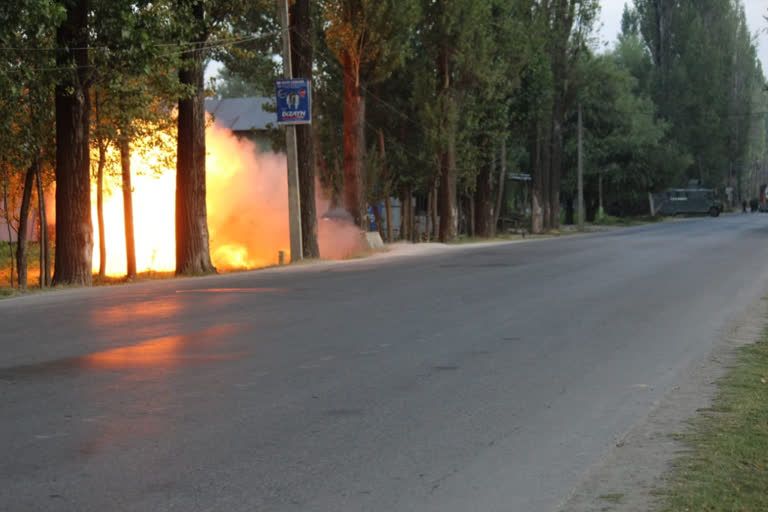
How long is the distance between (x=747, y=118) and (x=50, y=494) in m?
115

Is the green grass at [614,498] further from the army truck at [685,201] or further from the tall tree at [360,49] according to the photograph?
the army truck at [685,201]

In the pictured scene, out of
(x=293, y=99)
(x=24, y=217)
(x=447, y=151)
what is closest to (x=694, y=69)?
(x=447, y=151)

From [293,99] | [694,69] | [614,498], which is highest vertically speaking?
[694,69]

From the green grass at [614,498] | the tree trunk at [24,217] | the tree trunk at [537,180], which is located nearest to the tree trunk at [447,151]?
the tree trunk at [537,180]

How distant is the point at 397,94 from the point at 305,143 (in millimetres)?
17270

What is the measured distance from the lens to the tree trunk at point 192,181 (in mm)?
28941

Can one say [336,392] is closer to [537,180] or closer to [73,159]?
[73,159]

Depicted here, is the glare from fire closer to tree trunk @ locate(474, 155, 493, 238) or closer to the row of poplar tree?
the row of poplar tree

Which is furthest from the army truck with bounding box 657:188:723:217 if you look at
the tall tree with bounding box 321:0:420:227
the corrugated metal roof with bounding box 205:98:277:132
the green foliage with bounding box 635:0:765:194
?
the tall tree with bounding box 321:0:420:227

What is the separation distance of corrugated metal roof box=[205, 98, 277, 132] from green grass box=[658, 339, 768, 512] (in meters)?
61.0

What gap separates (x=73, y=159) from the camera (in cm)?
2472

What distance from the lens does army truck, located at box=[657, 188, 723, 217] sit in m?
97.8

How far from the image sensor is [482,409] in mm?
8492

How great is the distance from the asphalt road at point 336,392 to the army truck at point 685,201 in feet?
266
